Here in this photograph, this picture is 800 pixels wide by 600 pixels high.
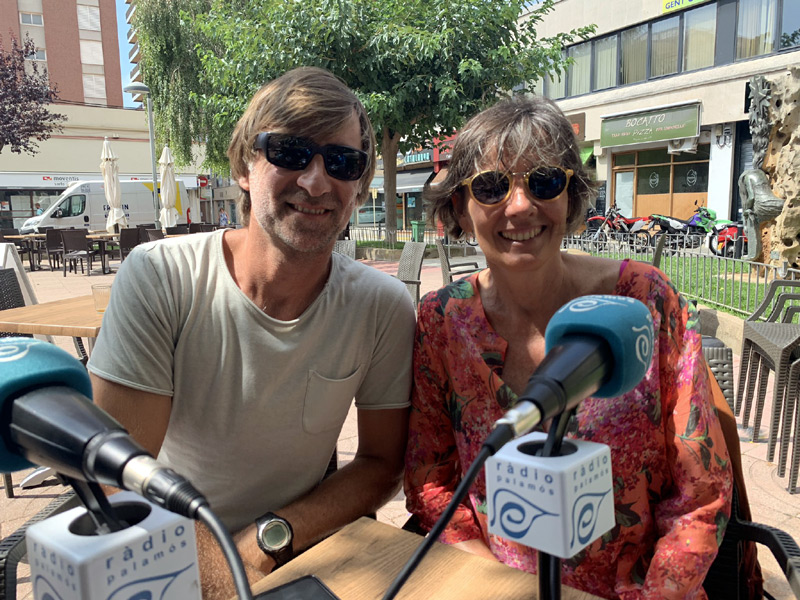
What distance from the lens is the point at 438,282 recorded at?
1184 cm

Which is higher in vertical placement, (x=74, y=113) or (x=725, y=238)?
(x=74, y=113)

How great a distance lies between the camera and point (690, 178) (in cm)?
2139

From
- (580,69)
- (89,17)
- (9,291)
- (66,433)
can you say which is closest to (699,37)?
(580,69)

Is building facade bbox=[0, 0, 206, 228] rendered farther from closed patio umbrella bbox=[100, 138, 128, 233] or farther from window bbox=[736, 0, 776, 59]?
window bbox=[736, 0, 776, 59]

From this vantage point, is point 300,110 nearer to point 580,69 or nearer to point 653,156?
point 653,156

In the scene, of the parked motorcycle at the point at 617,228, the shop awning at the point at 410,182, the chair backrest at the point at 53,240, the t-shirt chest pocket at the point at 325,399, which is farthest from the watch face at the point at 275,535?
the shop awning at the point at 410,182

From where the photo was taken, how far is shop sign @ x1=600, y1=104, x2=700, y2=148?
67.4ft

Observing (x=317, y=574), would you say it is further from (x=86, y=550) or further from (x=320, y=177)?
(x=320, y=177)

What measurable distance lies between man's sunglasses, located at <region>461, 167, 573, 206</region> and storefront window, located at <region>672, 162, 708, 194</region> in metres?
21.6

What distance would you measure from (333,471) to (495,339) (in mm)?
742

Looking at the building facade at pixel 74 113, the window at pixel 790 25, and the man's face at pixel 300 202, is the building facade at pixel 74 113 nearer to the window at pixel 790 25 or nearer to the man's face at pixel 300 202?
the window at pixel 790 25

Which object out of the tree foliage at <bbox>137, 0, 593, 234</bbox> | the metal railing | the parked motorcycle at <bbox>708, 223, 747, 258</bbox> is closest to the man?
the metal railing

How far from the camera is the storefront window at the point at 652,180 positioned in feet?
72.9

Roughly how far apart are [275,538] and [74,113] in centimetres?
3802
